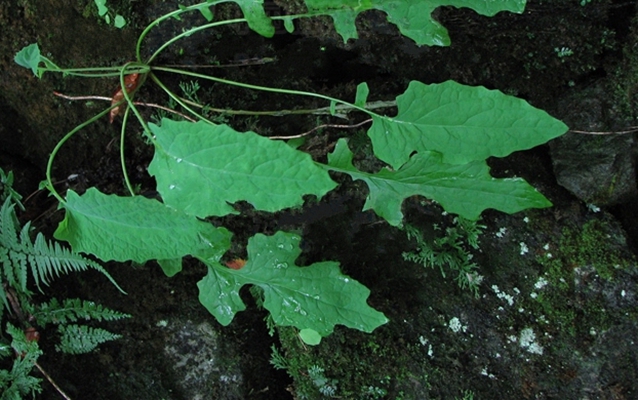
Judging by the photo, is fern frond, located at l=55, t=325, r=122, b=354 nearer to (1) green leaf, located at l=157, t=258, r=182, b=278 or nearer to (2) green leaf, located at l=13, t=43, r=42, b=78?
(1) green leaf, located at l=157, t=258, r=182, b=278

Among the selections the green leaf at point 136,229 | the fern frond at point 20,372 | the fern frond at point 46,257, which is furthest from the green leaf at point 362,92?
the fern frond at point 20,372

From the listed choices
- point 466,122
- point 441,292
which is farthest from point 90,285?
A: point 466,122

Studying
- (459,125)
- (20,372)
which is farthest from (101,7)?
(20,372)

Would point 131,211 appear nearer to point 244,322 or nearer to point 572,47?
point 244,322

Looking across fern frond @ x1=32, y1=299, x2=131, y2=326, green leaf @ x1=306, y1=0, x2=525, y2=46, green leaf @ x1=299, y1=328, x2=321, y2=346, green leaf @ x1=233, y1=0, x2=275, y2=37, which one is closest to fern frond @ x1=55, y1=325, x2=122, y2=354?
fern frond @ x1=32, y1=299, x2=131, y2=326

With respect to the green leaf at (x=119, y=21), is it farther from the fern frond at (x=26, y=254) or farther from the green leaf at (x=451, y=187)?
the green leaf at (x=451, y=187)

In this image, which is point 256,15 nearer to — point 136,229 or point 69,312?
point 136,229
